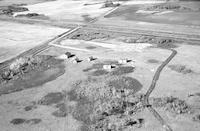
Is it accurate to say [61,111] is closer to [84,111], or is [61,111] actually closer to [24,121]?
[84,111]

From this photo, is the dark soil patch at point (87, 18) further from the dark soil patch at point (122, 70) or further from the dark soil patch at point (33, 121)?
the dark soil patch at point (33, 121)

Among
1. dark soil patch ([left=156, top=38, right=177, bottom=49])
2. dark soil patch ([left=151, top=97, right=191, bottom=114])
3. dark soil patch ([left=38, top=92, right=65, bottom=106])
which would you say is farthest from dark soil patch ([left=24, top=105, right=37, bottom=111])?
dark soil patch ([left=156, top=38, right=177, bottom=49])

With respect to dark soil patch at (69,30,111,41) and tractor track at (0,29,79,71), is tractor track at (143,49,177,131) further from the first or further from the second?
tractor track at (0,29,79,71)

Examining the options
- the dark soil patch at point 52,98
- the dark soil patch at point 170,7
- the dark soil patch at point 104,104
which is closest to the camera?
the dark soil patch at point 104,104

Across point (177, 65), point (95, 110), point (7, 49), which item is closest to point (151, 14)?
point (177, 65)

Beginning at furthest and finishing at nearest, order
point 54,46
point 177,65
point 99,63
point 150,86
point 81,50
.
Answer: point 54,46 < point 81,50 < point 99,63 < point 177,65 < point 150,86

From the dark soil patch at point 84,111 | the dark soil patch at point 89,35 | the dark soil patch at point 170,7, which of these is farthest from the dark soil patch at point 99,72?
the dark soil patch at point 170,7

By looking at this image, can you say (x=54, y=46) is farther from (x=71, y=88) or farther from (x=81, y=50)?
(x=71, y=88)

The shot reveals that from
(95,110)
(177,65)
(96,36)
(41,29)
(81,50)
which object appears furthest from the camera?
(41,29)
